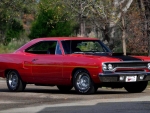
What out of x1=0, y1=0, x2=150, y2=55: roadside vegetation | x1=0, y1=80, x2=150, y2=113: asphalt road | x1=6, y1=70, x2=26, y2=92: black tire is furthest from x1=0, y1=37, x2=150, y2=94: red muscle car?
x1=0, y1=0, x2=150, y2=55: roadside vegetation

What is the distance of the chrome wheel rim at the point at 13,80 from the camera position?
52.7 ft

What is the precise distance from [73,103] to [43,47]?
13.8ft

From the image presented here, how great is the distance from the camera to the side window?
1537cm

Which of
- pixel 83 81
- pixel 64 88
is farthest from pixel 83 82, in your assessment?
pixel 64 88

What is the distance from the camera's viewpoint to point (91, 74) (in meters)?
14.1

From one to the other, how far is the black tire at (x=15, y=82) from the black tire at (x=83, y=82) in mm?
1954

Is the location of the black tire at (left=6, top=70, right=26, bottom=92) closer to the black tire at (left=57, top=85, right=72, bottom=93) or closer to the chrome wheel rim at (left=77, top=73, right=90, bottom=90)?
the black tire at (left=57, top=85, right=72, bottom=93)

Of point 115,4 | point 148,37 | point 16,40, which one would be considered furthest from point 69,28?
point 148,37

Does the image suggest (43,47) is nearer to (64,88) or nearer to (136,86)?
(64,88)

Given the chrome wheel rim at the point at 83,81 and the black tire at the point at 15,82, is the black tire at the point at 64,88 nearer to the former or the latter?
the black tire at the point at 15,82

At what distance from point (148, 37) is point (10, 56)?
22.0 ft

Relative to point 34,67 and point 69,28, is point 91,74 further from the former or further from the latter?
point 69,28

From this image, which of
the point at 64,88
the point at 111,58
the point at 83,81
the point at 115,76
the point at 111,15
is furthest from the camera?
the point at 111,15

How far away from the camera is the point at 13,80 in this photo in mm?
16125
